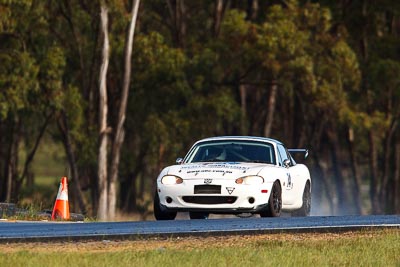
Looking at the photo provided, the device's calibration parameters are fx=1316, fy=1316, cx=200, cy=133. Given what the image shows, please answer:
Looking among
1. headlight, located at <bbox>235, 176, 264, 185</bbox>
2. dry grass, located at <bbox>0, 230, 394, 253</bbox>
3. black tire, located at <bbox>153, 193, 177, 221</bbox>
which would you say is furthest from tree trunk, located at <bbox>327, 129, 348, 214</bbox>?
dry grass, located at <bbox>0, 230, 394, 253</bbox>

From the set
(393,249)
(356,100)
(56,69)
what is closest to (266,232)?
(393,249)

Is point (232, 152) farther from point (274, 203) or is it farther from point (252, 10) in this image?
point (252, 10)

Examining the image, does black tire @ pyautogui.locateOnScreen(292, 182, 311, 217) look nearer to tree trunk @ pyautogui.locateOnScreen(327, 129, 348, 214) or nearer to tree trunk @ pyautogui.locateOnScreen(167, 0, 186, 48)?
tree trunk @ pyautogui.locateOnScreen(167, 0, 186, 48)

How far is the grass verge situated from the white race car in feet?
9.28

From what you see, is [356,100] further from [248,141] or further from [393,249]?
[393,249]

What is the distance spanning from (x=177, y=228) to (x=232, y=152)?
3.96m

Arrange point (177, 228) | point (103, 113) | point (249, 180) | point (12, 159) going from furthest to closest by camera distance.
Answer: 1. point (12, 159)
2. point (103, 113)
3. point (249, 180)
4. point (177, 228)

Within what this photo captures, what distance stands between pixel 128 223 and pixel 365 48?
32073mm

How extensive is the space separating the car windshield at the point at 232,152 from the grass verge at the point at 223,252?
4188 mm

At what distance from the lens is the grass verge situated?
12375 millimetres

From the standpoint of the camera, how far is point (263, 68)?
142ft

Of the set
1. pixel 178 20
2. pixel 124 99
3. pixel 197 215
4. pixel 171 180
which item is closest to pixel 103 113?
pixel 124 99

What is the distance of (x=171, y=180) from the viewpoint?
18.2 meters

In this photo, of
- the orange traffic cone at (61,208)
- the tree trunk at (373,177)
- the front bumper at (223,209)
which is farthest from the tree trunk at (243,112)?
the front bumper at (223,209)
